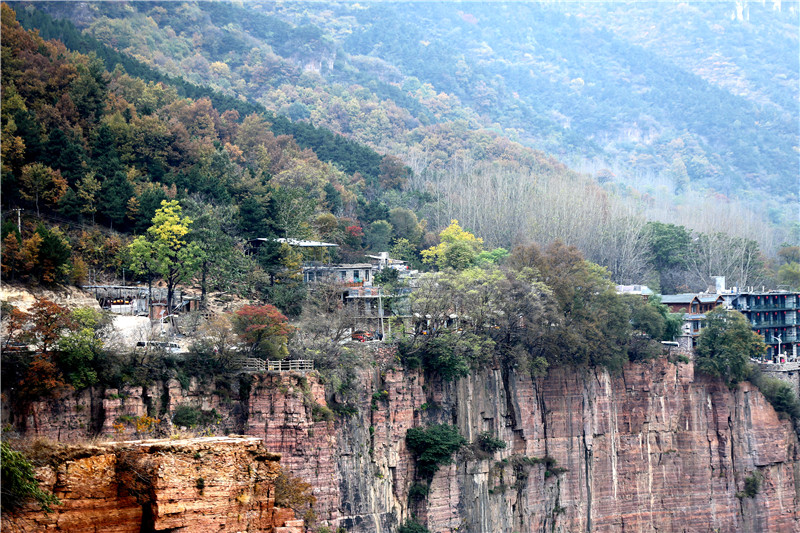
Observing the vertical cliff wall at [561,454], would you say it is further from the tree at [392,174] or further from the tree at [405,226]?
the tree at [392,174]

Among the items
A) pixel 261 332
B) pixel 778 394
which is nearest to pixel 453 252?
pixel 778 394

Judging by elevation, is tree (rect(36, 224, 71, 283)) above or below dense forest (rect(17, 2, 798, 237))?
below

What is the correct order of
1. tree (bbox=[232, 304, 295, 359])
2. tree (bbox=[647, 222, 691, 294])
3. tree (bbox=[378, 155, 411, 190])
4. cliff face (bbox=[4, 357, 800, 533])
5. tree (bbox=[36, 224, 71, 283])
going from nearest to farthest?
cliff face (bbox=[4, 357, 800, 533]) → tree (bbox=[232, 304, 295, 359]) → tree (bbox=[36, 224, 71, 283]) → tree (bbox=[647, 222, 691, 294]) → tree (bbox=[378, 155, 411, 190])

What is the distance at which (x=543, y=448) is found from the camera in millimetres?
51938

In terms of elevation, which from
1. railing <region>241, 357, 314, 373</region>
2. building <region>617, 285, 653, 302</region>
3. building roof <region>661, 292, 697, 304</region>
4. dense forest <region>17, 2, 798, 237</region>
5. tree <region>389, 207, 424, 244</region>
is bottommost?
railing <region>241, 357, 314, 373</region>

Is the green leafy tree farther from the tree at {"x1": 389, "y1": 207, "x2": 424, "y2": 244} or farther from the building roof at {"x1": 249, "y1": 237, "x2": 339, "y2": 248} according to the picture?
the tree at {"x1": 389, "y1": 207, "x2": 424, "y2": 244}

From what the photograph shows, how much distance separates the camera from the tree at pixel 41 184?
45531 mm

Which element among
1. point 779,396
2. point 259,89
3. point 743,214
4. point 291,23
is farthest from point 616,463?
point 291,23

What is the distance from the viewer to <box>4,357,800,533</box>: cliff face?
38.1 metres

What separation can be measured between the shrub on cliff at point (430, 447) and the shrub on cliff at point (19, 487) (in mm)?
28499

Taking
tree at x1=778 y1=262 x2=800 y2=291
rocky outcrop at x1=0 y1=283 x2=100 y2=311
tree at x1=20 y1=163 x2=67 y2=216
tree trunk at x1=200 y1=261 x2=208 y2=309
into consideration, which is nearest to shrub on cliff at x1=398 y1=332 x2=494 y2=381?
tree trunk at x1=200 y1=261 x2=208 y2=309

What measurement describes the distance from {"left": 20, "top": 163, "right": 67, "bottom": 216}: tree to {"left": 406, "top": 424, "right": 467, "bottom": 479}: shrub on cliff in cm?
1894

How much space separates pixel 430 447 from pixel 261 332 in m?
9.83

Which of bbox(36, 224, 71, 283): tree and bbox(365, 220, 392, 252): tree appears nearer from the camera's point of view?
bbox(36, 224, 71, 283): tree
